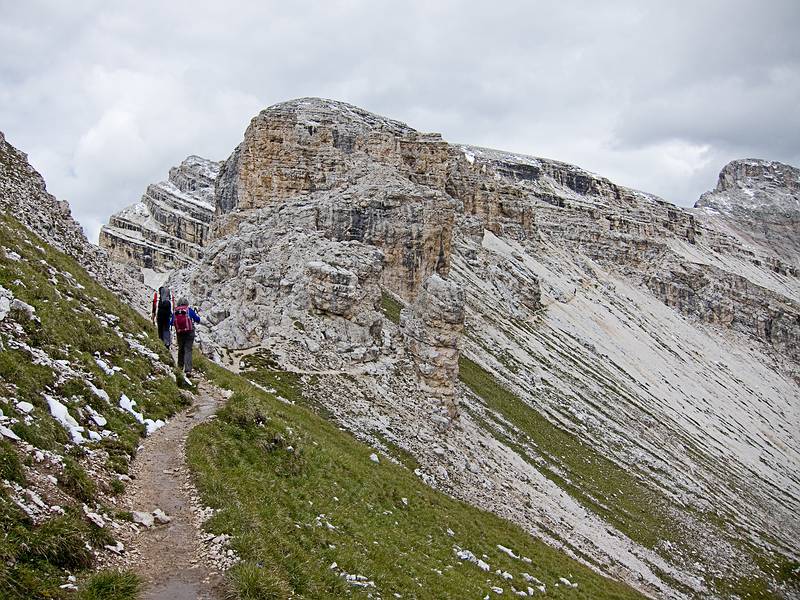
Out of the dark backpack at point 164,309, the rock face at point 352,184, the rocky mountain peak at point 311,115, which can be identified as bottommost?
the dark backpack at point 164,309

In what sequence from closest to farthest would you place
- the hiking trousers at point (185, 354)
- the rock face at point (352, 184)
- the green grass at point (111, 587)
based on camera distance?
the green grass at point (111, 587), the hiking trousers at point (185, 354), the rock face at point (352, 184)

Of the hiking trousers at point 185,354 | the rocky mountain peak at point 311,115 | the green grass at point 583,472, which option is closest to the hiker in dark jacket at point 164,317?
the hiking trousers at point 185,354

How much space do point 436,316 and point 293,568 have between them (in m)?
38.2

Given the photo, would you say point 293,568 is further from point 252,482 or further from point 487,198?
point 487,198

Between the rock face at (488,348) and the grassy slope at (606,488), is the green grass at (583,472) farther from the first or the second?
the rock face at (488,348)

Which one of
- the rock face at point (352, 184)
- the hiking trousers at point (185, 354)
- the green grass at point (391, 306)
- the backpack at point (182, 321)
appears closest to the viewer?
the backpack at point (182, 321)

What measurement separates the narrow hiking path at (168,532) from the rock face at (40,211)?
56.3 feet

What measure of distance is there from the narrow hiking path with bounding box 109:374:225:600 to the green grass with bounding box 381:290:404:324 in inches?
1948

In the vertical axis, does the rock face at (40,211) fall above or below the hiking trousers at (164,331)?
above

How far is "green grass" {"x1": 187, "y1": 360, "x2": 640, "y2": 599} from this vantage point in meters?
11.4

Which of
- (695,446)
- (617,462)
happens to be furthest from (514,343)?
(695,446)

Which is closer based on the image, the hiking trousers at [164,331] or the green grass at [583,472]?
the hiking trousers at [164,331]

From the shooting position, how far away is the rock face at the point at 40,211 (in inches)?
1091

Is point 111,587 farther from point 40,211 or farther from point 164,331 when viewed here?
point 40,211
